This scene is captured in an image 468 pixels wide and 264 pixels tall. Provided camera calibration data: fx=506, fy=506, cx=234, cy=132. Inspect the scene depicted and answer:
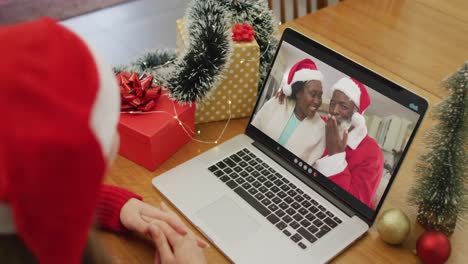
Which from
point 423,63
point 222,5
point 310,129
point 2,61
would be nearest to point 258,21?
point 222,5

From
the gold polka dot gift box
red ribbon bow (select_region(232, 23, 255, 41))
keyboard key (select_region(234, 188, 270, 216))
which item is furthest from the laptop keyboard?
red ribbon bow (select_region(232, 23, 255, 41))

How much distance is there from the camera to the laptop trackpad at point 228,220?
848mm

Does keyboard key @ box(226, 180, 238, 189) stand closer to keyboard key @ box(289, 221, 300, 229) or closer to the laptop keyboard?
the laptop keyboard

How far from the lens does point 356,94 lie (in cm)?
89

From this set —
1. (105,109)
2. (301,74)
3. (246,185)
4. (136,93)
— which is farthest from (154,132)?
(105,109)

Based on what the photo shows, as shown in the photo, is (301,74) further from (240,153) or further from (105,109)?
(105,109)

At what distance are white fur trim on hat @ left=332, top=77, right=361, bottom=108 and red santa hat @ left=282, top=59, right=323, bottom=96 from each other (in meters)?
0.04

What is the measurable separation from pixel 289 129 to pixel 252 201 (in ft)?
0.54

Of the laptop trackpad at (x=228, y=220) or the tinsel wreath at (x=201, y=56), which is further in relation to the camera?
the tinsel wreath at (x=201, y=56)

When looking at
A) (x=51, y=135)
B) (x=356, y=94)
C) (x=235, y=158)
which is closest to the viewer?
(x=51, y=135)

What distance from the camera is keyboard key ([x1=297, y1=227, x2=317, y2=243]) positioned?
2.76ft

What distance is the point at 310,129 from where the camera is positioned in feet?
3.10

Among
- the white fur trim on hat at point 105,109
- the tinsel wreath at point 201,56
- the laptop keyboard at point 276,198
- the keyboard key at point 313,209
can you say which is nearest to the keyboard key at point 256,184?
the laptop keyboard at point 276,198

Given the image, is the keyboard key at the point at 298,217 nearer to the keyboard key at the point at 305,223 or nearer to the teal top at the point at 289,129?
the keyboard key at the point at 305,223
